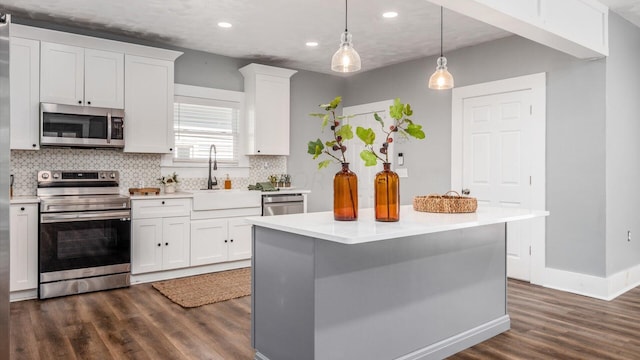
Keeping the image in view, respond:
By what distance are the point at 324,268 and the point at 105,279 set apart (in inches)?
115

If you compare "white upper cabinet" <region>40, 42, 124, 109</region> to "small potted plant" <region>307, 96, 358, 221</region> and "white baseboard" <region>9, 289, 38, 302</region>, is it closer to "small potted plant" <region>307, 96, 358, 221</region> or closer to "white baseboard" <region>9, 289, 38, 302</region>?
"white baseboard" <region>9, 289, 38, 302</region>

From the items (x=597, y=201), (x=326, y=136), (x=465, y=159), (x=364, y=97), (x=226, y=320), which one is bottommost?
(x=226, y=320)

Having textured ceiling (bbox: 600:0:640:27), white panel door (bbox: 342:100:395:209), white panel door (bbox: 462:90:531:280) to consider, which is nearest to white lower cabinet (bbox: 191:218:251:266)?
white panel door (bbox: 342:100:395:209)

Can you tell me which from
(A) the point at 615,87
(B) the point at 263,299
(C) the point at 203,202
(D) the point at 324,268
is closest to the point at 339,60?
(D) the point at 324,268

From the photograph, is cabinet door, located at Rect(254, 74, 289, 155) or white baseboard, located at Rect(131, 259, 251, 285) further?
cabinet door, located at Rect(254, 74, 289, 155)

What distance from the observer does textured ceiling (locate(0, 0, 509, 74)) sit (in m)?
3.81

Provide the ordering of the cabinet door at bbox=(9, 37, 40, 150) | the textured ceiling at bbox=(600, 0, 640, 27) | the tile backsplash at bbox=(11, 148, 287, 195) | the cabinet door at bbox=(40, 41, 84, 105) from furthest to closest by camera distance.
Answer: the tile backsplash at bbox=(11, 148, 287, 195)
the cabinet door at bbox=(40, 41, 84, 105)
the cabinet door at bbox=(9, 37, 40, 150)
the textured ceiling at bbox=(600, 0, 640, 27)

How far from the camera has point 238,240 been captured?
5.02 metres

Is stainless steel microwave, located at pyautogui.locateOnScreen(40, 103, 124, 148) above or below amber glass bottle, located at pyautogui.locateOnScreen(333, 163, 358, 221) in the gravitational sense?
above

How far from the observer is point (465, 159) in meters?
5.00

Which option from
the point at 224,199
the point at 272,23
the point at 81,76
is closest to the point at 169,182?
the point at 224,199

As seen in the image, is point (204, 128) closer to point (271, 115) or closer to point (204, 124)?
point (204, 124)

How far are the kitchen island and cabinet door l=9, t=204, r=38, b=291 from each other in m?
2.50

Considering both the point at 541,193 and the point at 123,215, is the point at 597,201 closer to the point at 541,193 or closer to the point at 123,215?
the point at 541,193
